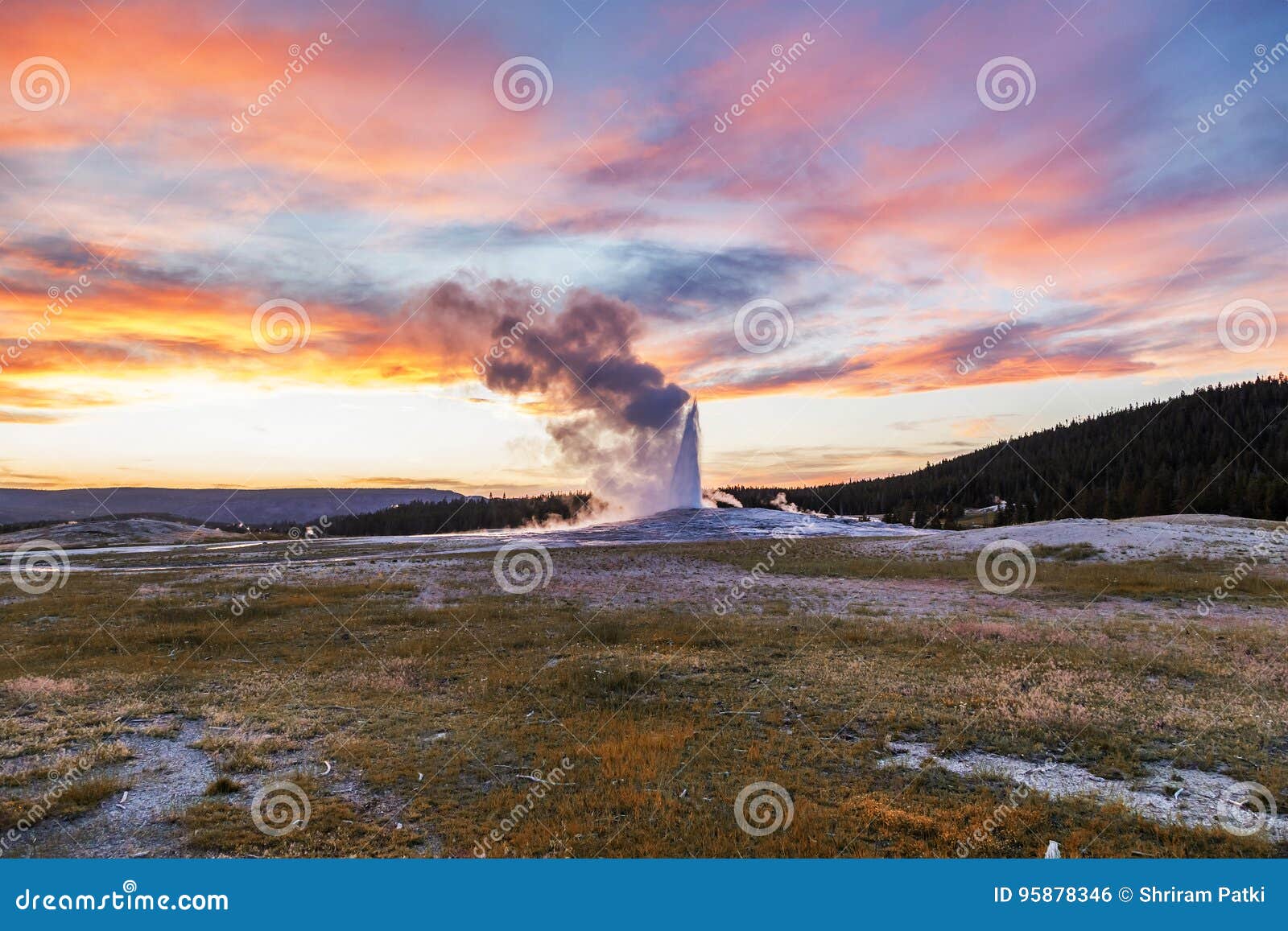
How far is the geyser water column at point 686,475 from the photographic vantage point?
4798 inches

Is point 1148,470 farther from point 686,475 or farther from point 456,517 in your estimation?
point 456,517

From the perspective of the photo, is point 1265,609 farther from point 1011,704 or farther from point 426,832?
point 426,832

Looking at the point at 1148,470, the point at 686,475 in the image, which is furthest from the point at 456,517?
the point at 1148,470

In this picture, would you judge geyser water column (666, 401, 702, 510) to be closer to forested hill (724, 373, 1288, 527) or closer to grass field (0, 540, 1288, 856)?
forested hill (724, 373, 1288, 527)

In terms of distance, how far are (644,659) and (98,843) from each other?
15040 mm

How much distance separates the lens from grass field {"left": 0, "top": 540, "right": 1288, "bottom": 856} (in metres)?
10.2

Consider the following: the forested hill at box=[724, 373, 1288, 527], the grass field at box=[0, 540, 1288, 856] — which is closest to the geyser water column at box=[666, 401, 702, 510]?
the forested hill at box=[724, 373, 1288, 527]

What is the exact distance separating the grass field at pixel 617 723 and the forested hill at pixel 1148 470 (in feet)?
328

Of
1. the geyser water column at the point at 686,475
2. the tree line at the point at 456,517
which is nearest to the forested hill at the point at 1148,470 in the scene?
the geyser water column at the point at 686,475

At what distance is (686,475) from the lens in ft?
400

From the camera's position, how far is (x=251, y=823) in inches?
411

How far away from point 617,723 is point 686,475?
4188 inches

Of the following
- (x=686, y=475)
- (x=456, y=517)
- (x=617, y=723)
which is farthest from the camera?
(x=456, y=517)

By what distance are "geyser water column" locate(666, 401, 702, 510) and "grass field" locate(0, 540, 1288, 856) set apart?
287 ft
